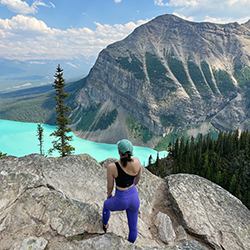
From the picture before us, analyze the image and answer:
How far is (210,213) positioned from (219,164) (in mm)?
76902

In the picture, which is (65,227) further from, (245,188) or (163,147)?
(163,147)

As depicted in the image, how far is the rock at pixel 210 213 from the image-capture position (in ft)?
36.0

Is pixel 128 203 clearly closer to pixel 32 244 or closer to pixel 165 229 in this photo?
pixel 32 244

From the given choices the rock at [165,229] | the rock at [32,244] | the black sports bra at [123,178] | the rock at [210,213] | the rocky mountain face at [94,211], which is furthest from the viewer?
the rock at [210,213]


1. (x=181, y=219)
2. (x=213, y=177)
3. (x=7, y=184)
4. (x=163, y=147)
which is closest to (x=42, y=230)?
(x=7, y=184)

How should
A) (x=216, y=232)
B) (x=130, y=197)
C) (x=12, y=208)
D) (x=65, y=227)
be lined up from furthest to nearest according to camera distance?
(x=216, y=232) → (x=12, y=208) → (x=65, y=227) → (x=130, y=197)

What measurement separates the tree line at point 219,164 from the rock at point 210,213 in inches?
1995

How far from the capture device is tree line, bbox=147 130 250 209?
66000 mm

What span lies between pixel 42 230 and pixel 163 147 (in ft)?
631

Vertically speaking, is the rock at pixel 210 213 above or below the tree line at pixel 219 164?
above

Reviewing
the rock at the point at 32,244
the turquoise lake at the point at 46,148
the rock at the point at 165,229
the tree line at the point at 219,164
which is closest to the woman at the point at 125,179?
the rock at the point at 32,244

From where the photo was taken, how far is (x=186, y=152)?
93.2 m

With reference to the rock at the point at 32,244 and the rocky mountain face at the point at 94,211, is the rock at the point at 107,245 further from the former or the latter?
the rock at the point at 32,244

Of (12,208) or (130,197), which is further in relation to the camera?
(12,208)
